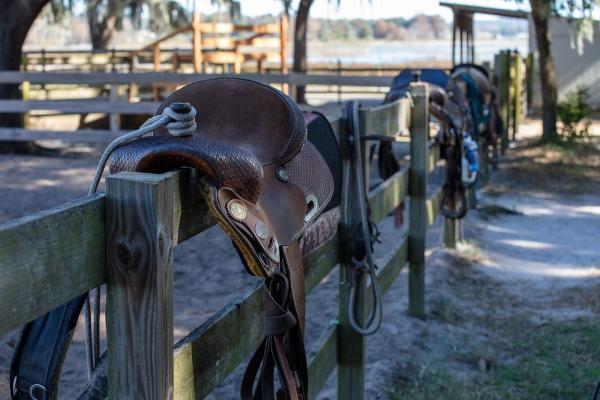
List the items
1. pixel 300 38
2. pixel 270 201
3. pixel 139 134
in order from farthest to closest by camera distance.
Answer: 1. pixel 300 38
2. pixel 270 201
3. pixel 139 134

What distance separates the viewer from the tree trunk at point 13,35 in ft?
40.5

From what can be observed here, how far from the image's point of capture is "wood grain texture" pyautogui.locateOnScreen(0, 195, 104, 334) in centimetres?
125

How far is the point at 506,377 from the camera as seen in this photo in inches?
161

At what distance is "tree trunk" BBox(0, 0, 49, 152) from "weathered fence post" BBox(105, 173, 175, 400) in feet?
36.7

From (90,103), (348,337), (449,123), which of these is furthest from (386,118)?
(90,103)

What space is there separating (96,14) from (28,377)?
29.5m

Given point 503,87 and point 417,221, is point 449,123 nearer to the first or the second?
point 417,221

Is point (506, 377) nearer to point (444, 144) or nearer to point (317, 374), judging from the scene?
point (317, 374)

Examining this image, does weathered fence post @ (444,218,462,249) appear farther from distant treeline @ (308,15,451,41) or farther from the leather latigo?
distant treeline @ (308,15,451,41)

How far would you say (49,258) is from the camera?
1337 millimetres

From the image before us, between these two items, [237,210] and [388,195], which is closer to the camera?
[237,210]

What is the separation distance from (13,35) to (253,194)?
11696mm

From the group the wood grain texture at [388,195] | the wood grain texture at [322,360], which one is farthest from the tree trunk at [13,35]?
the wood grain texture at [322,360]

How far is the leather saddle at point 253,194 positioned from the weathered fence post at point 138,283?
0.08 meters
